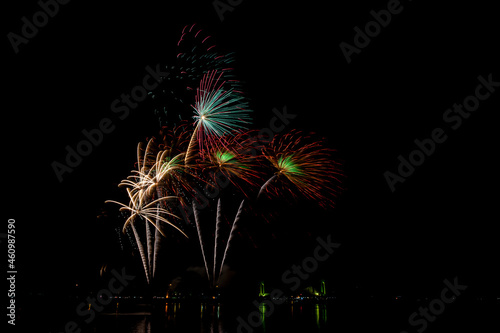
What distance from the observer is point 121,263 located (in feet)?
178

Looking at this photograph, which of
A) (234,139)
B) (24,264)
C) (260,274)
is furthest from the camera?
(260,274)

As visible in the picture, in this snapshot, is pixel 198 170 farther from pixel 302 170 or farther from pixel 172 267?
pixel 172 267

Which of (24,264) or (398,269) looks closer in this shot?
(24,264)

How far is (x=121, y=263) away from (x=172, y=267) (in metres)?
6.96

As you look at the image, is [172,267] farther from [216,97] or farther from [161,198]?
[216,97]

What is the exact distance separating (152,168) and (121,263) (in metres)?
35.2

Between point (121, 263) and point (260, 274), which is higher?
point (121, 263)

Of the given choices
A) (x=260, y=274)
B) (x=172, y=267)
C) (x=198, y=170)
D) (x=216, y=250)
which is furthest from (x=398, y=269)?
(x=198, y=170)

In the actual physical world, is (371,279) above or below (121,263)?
below

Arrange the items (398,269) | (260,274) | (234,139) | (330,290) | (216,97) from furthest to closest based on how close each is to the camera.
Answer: (330,290)
(398,269)
(260,274)
(234,139)
(216,97)

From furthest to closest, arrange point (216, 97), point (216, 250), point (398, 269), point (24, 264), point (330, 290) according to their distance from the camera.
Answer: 1. point (330, 290)
2. point (398, 269)
3. point (24, 264)
4. point (216, 250)
5. point (216, 97)

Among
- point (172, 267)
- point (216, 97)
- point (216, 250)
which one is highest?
point (172, 267)

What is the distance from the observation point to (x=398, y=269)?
7156 cm

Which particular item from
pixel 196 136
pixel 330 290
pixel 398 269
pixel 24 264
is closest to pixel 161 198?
pixel 196 136
